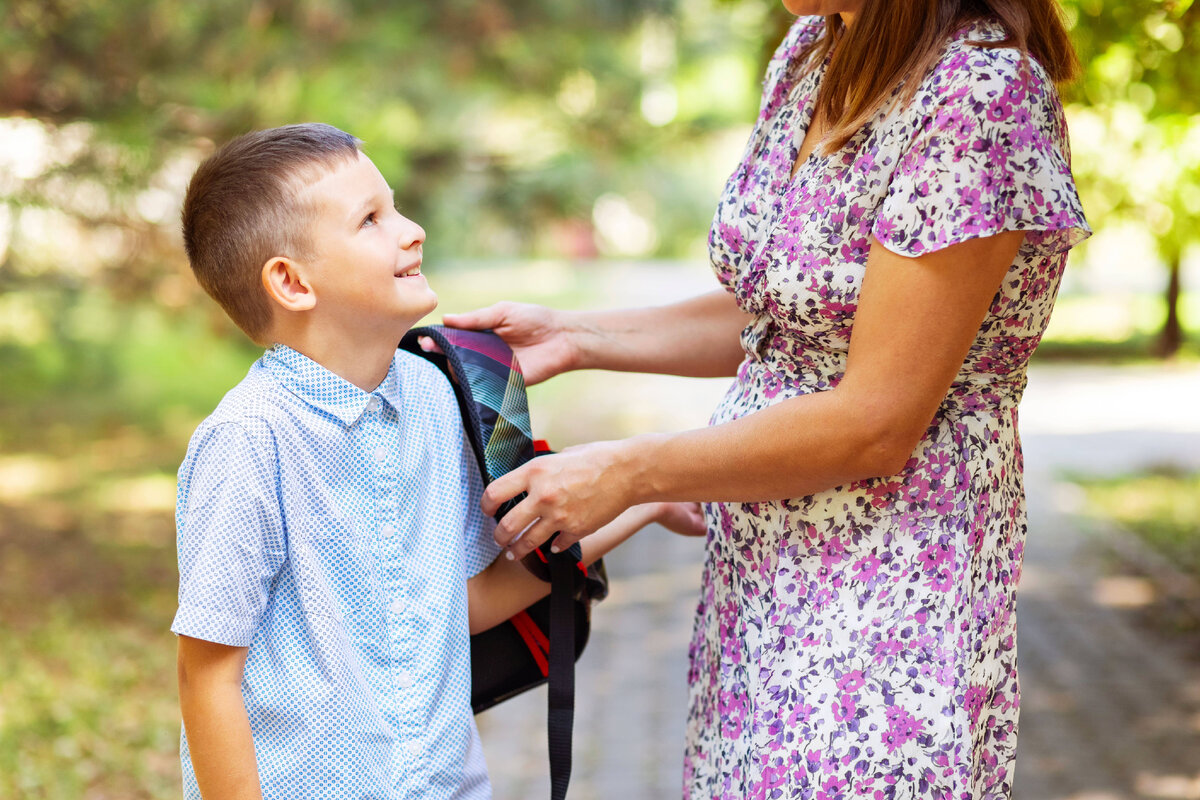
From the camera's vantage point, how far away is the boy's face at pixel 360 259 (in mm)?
1570

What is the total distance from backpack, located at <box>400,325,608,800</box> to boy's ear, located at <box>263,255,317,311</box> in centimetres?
28

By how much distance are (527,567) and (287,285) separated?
54cm

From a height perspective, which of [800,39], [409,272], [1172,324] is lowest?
[1172,324]

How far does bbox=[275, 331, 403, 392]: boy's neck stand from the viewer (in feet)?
5.28

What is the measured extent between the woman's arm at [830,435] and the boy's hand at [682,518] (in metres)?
0.40

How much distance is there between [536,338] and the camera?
2090 millimetres

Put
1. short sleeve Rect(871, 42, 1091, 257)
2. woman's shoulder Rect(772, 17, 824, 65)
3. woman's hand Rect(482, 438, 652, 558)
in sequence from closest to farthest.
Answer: short sleeve Rect(871, 42, 1091, 257)
woman's hand Rect(482, 438, 652, 558)
woman's shoulder Rect(772, 17, 824, 65)

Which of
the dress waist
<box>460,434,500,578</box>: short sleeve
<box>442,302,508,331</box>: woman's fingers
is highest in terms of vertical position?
<box>442,302,508,331</box>: woman's fingers

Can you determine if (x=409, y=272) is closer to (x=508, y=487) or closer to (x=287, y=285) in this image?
(x=287, y=285)

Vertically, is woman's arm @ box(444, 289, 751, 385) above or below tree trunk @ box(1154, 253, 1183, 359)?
above

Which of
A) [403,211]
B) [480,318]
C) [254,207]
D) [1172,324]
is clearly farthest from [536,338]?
[1172,324]

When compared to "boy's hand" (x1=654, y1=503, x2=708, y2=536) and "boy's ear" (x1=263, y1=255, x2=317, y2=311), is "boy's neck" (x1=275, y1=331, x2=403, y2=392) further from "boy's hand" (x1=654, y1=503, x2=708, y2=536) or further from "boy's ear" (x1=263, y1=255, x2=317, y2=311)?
"boy's hand" (x1=654, y1=503, x2=708, y2=536)

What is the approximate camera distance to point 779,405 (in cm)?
154

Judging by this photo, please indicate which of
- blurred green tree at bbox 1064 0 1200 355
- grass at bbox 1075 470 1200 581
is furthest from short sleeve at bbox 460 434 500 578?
grass at bbox 1075 470 1200 581
